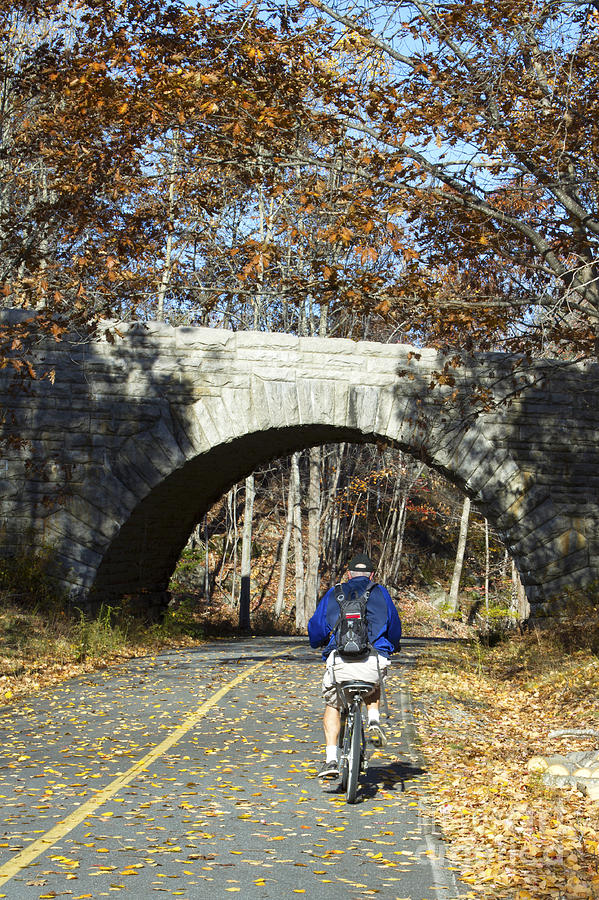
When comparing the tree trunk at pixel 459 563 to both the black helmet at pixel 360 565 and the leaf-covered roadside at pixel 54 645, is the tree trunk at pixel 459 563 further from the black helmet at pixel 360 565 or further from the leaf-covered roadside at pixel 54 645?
the black helmet at pixel 360 565

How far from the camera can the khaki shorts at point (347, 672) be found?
23.4 ft

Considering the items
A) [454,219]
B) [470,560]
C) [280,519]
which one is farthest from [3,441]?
[470,560]

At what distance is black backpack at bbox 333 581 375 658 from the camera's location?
23.2ft

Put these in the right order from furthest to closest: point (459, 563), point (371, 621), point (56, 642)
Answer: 1. point (459, 563)
2. point (56, 642)
3. point (371, 621)

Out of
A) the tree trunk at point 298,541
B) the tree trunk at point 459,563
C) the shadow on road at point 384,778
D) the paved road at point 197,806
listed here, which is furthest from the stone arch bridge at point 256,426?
the tree trunk at point 459,563

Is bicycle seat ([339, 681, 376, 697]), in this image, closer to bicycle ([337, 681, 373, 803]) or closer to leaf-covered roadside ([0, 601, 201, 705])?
bicycle ([337, 681, 373, 803])

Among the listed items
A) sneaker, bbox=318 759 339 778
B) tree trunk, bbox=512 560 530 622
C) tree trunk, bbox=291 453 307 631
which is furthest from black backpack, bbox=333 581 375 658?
tree trunk, bbox=291 453 307 631

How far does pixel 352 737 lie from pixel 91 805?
5.61ft

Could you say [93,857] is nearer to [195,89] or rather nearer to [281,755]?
[281,755]

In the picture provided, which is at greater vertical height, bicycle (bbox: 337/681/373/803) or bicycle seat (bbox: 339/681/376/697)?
bicycle seat (bbox: 339/681/376/697)

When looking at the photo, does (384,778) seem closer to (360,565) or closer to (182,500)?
(360,565)

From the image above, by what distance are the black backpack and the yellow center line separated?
1.79 m

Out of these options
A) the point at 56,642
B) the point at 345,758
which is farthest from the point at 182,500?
the point at 345,758

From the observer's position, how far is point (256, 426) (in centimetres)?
1709
